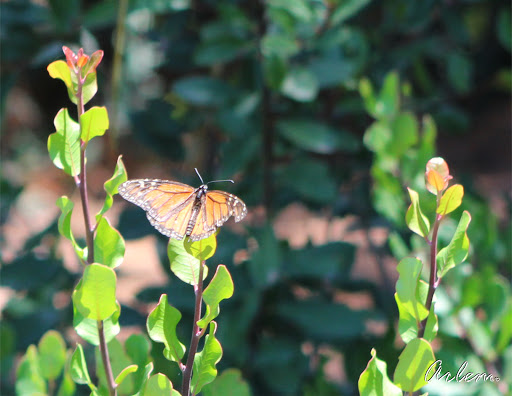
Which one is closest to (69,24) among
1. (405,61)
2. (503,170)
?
(405,61)

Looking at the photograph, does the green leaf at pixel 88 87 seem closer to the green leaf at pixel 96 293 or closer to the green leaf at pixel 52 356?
the green leaf at pixel 96 293

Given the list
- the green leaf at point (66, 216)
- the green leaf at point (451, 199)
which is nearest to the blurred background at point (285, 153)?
the green leaf at point (451, 199)

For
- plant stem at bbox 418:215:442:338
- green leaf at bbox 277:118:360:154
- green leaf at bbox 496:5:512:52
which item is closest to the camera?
plant stem at bbox 418:215:442:338

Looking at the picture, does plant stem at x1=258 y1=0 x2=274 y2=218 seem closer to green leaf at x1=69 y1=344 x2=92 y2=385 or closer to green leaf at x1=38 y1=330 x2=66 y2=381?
green leaf at x1=38 y1=330 x2=66 y2=381

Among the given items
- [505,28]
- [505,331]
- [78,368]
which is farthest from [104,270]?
[505,28]

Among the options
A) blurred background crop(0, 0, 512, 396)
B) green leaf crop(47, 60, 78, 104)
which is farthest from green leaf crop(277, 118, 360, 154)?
green leaf crop(47, 60, 78, 104)

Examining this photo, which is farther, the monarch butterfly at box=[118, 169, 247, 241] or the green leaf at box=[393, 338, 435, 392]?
the monarch butterfly at box=[118, 169, 247, 241]
